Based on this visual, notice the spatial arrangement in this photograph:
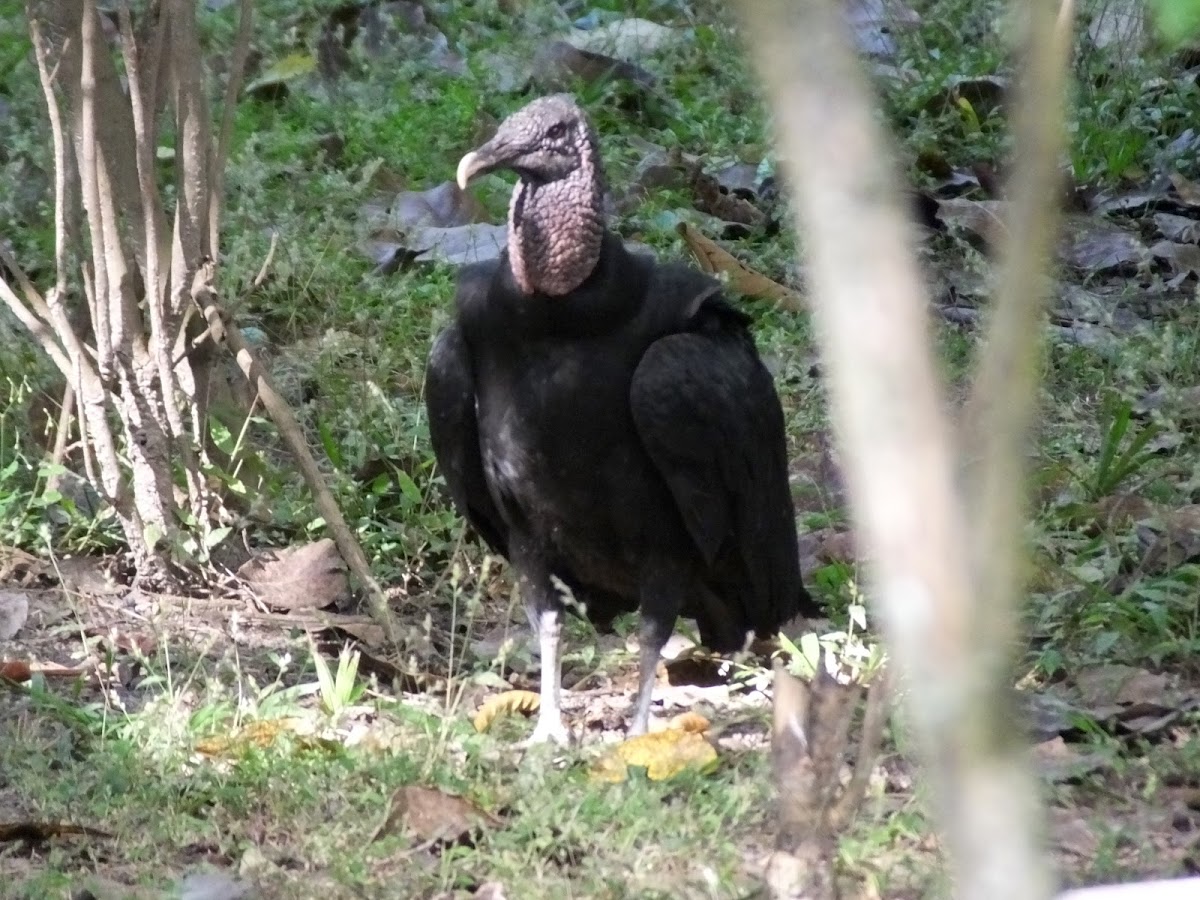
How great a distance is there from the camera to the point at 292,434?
4094mm

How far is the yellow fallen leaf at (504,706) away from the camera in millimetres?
3770

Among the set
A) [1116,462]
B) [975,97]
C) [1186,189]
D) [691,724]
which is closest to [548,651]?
[691,724]

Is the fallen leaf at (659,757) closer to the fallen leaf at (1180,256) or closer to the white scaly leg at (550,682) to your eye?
the white scaly leg at (550,682)

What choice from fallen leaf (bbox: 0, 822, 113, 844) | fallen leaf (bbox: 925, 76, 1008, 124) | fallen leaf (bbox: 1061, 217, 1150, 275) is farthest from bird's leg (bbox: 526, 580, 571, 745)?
fallen leaf (bbox: 925, 76, 1008, 124)

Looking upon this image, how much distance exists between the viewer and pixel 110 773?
320cm

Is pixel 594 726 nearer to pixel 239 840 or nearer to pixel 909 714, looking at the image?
pixel 909 714

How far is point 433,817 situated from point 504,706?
33.4 inches

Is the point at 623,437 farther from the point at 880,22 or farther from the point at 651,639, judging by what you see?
the point at 880,22

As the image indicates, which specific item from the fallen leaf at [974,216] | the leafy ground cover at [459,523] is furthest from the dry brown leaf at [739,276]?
the fallen leaf at [974,216]

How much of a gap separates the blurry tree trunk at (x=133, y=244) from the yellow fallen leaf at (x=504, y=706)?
914 millimetres

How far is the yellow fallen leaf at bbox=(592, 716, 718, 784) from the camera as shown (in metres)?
3.32

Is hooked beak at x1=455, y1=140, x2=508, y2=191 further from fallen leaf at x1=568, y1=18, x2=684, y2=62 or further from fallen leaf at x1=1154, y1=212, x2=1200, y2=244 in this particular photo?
fallen leaf at x1=568, y1=18, x2=684, y2=62

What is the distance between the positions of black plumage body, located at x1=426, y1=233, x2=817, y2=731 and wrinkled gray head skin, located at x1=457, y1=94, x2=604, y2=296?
0.05 metres

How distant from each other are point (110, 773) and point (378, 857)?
1.95ft
